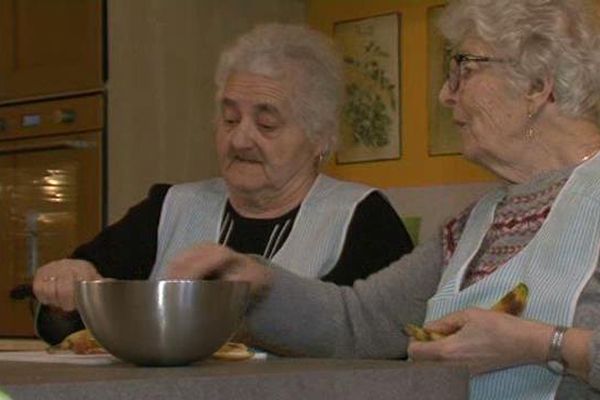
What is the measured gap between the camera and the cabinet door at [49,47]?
9.34 ft

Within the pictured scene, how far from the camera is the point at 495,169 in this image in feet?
5.13

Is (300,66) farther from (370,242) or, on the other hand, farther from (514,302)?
(514,302)

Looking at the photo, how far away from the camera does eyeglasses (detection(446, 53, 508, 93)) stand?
1548 mm

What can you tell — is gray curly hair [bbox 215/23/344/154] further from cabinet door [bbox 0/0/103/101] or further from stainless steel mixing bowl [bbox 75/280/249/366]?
stainless steel mixing bowl [bbox 75/280/249/366]

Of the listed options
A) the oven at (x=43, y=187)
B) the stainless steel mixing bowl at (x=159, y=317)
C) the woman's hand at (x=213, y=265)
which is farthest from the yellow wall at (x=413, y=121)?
the stainless steel mixing bowl at (x=159, y=317)

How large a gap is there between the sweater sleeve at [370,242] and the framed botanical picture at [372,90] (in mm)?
1023

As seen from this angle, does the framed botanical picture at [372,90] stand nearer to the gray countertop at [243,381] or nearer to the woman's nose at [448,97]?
the woman's nose at [448,97]

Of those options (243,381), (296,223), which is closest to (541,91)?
(296,223)

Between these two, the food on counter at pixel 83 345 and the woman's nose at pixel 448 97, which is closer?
the food on counter at pixel 83 345

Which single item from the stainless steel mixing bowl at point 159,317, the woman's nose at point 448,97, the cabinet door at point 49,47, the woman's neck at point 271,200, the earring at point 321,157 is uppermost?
the cabinet door at point 49,47

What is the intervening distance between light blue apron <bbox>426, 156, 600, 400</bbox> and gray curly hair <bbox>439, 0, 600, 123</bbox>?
10 centimetres

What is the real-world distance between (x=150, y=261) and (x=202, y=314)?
1008 mm

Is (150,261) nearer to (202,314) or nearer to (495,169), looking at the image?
(495,169)

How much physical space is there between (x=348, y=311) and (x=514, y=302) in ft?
1.03
